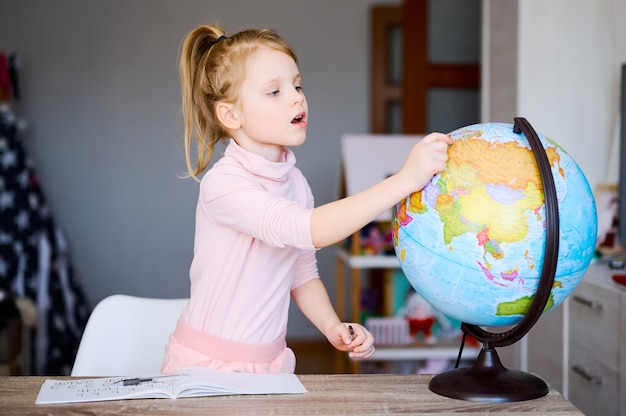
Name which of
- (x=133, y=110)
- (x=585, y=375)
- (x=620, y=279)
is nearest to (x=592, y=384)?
(x=585, y=375)

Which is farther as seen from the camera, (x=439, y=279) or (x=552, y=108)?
(x=552, y=108)

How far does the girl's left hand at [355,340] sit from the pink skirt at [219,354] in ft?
0.56

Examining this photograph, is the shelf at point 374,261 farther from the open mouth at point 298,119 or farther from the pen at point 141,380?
the pen at point 141,380

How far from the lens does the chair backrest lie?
5.98ft

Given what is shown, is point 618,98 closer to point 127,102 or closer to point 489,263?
point 489,263

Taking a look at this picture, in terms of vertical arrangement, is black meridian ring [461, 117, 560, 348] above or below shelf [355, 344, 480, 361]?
above

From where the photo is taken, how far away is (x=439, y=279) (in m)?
1.28

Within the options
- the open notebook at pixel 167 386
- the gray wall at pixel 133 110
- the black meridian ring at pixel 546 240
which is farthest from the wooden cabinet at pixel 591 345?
the gray wall at pixel 133 110

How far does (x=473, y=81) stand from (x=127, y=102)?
7.52ft

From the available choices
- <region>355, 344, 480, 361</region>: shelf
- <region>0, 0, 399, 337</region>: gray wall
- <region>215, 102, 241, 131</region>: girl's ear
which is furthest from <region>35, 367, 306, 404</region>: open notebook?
<region>0, 0, 399, 337</region>: gray wall

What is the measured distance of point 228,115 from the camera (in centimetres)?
162

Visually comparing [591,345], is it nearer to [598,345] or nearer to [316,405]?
[598,345]

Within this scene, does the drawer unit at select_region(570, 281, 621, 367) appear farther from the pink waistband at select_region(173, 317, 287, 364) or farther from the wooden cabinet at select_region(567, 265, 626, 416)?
the pink waistband at select_region(173, 317, 287, 364)

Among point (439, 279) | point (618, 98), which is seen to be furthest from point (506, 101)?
point (439, 279)
